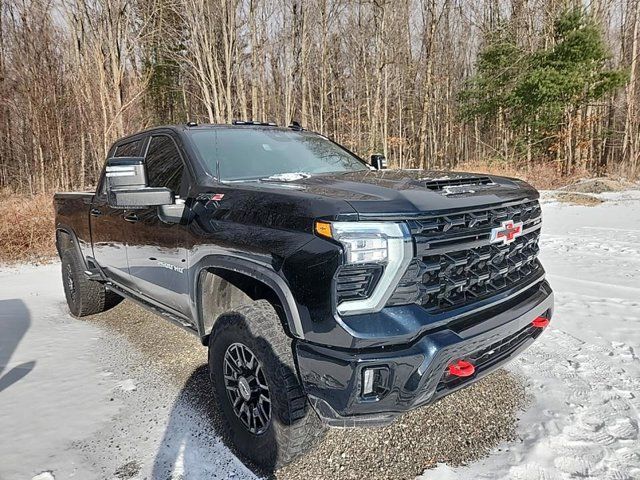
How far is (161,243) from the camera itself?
3002mm

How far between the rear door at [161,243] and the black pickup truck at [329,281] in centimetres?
2

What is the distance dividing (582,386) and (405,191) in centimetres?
199

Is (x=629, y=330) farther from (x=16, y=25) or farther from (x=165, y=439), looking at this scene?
(x=16, y=25)

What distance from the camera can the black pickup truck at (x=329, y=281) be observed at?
74.3 inches

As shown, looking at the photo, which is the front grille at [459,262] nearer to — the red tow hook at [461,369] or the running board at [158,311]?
the red tow hook at [461,369]

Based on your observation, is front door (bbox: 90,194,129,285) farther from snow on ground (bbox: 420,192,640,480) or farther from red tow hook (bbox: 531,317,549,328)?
red tow hook (bbox: 531,317,549,328)

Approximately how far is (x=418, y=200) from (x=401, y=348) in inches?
26.0

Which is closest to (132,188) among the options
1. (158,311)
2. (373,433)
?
(158,311)

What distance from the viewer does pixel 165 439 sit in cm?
259

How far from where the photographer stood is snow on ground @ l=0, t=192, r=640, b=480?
7.55ft

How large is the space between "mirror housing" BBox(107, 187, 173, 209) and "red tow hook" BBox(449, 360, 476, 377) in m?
1.83

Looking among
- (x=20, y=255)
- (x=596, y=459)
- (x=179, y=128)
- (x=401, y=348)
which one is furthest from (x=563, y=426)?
(x=20, y=255)

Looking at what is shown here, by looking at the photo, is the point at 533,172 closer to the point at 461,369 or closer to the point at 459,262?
the point at 459,262

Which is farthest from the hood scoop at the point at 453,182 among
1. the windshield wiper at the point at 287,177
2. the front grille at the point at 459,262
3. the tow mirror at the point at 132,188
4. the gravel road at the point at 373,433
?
the tow mirror at the point at 132,188
